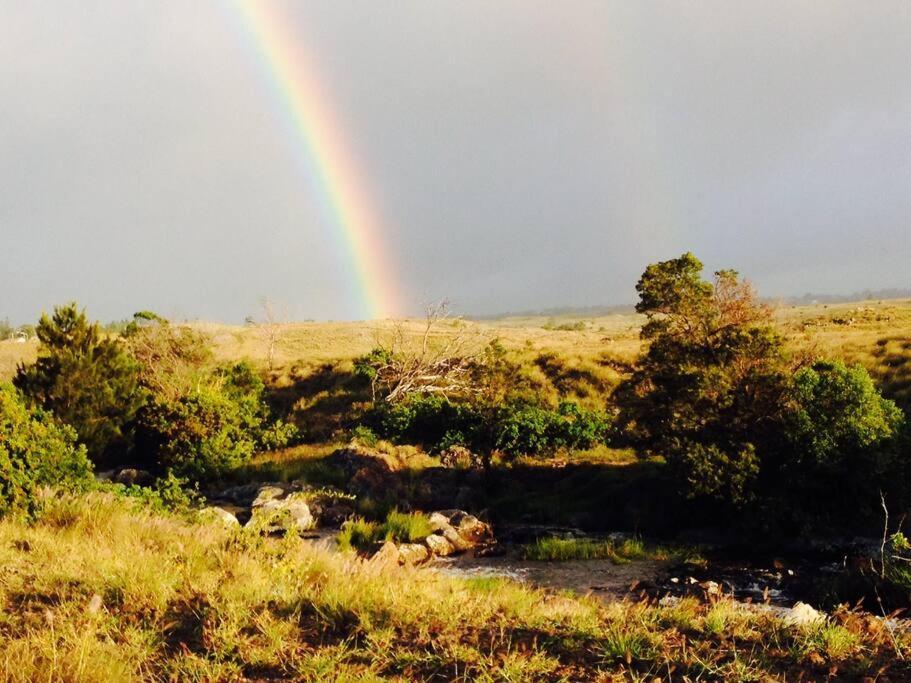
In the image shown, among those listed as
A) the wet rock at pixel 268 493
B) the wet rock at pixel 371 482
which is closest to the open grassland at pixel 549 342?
the wet rock at pixel 371 482

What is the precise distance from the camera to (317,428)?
1030 inches

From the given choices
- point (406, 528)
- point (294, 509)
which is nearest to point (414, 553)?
point (406, 528)

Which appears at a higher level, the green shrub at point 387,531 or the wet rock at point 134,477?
the wet rock at point 134,477

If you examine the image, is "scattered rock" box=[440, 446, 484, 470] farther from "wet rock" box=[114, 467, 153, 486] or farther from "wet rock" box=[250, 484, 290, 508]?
"wet rock" box=[114, 467, 153, 486]

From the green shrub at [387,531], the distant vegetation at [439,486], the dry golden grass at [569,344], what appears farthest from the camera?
the dry golden grass at [569,344]

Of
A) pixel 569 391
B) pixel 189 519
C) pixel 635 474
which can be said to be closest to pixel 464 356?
pixel 569 391

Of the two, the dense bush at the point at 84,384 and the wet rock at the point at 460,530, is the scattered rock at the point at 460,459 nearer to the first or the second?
the wet rock at the point at 460,530

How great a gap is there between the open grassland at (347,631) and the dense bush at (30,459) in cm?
318

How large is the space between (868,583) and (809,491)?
3.85 metres

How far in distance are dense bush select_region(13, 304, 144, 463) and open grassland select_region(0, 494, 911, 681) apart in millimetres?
17320

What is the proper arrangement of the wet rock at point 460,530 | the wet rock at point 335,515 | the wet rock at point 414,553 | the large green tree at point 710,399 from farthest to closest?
the wet rock at point 335,515 → the wet rock at point 460,530 → the large green tree at point 710,399 → the wet rock at point 414,553

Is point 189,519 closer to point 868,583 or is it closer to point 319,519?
point 319,519

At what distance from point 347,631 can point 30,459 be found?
7.98m

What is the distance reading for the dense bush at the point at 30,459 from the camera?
9.09 meters
